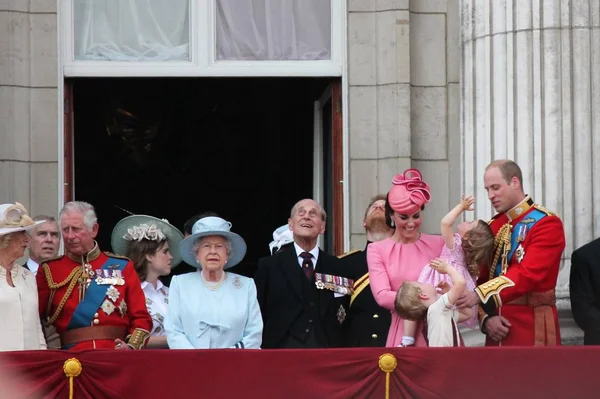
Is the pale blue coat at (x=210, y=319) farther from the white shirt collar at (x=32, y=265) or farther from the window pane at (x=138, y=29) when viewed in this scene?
the window pane at (x=138, y=29)

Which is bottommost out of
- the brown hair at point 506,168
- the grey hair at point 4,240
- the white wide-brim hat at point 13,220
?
the grey hair at point 4,240

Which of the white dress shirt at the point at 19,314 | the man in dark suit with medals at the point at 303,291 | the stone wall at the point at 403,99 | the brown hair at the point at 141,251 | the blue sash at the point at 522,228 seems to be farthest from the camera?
the stone wall at the point at 403,99

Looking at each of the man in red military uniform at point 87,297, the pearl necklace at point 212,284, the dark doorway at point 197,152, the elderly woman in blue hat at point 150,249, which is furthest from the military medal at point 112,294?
the dark doorway at point 197,152

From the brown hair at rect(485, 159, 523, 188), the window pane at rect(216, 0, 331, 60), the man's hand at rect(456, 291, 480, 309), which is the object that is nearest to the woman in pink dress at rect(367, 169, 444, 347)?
the man's hand at rect(456, 291, 480, 309)

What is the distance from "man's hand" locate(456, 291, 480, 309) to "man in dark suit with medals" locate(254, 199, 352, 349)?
39.4 inches

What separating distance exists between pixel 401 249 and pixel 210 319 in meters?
1.23

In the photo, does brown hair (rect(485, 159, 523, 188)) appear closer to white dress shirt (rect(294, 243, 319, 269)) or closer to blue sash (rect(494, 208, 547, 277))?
blue sash (rect(494, 208, 547, 277))

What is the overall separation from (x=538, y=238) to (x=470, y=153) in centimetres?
204

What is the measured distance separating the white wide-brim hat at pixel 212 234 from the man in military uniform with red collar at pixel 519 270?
4.95ft

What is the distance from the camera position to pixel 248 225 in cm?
1686

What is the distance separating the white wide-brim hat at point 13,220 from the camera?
8.90 metres

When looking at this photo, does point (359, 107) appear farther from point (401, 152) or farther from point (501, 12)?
point (501, 12)

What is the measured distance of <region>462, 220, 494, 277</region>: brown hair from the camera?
968 centimetres

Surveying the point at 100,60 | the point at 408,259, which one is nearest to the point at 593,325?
the point at 408,259
